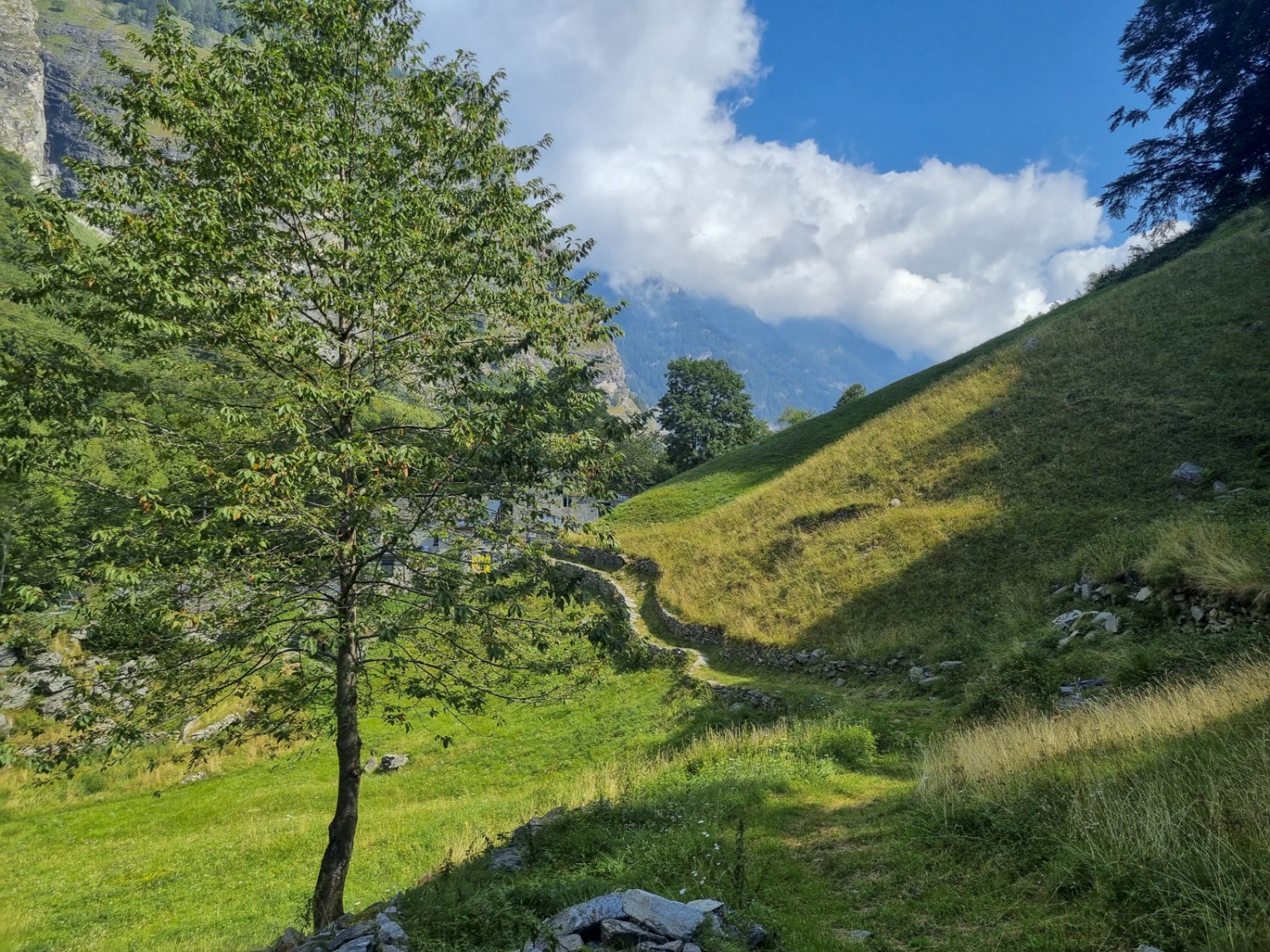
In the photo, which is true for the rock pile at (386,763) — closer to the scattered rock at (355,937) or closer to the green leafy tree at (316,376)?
the green leafy tree at (316,376)

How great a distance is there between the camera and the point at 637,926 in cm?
490

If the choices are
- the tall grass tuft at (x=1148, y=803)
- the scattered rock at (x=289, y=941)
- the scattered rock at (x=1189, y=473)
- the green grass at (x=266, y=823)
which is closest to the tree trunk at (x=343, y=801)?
the scattered rock at (x=289, y=941)

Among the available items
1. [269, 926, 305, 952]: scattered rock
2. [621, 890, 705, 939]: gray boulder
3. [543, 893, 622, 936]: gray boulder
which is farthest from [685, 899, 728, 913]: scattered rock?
[269, 926, 305, 952]: scattered rock

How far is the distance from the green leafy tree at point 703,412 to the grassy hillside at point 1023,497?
41140 millimetres

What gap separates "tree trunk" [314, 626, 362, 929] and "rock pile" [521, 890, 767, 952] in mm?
4514

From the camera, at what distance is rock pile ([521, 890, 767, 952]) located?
4742 millimetres

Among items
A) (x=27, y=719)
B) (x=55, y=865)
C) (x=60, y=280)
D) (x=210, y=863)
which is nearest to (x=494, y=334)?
(x=60, y=280)

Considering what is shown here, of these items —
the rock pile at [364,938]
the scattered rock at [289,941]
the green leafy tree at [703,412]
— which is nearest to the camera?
the rock pile at [364,938]

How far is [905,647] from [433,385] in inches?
579

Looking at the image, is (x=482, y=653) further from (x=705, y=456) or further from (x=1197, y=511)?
(x=705, y=456)

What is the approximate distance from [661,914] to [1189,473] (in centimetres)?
2192

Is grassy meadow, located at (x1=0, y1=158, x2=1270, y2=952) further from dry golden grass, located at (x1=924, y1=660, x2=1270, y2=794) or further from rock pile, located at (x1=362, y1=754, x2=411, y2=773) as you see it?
rock pile, located at (x1=362, y1=754, x2=411, y2=773)

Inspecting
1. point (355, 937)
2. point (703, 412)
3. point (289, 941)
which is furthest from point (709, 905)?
point (703, 412)

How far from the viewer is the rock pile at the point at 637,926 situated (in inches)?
187
